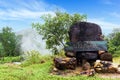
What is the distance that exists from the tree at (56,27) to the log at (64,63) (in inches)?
266

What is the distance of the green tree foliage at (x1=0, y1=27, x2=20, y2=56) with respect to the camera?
44781 mm

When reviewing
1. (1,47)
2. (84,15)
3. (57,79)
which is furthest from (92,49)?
(1,47)

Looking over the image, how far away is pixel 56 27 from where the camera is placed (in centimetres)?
2195

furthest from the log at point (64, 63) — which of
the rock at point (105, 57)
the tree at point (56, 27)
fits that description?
the tree at point (56, 27)

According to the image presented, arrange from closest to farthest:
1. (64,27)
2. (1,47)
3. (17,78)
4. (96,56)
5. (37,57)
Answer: (17,78)
(96,56)
(37,57)
(64,27)
(1,47)

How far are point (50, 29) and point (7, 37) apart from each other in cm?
2495

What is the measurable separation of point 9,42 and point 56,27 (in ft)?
81.7

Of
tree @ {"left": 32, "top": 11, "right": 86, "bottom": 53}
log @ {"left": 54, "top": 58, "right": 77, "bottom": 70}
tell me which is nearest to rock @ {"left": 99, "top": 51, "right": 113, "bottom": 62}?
log @ {"left": 54, "top": 58, "right": 77, "bottom": 70}

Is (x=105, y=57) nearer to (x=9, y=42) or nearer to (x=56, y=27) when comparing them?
(x=56, y=27)

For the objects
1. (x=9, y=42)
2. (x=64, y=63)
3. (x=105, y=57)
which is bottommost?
(x=64, y=63)

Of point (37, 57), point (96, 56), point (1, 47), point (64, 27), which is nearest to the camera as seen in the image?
point (96, 56)

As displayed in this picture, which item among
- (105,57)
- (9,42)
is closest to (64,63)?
(105,57)

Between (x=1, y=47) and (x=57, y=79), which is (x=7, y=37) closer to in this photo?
(x=1, y=47)

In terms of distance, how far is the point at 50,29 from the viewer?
21875mm
